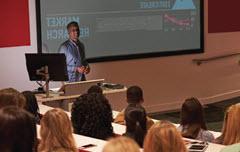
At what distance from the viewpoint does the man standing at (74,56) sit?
23.8 feet

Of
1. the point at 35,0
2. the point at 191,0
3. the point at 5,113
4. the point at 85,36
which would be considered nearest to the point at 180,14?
the point at 191,0

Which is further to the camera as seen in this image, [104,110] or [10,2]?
[10,2]

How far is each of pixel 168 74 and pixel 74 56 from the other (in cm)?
240

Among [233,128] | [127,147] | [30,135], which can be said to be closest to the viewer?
[127,147]

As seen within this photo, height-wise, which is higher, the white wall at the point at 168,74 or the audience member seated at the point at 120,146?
the audience member seated at the point at 120,146

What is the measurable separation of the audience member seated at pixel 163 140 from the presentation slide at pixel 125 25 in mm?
4959

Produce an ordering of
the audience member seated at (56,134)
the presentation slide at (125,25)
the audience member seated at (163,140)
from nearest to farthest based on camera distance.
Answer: the audience member seated at (163,140) → the audience member seated at (56,134) → the presentation slide at (125,25)

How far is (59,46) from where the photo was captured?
779 centimetres

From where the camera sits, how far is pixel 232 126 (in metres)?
4.02

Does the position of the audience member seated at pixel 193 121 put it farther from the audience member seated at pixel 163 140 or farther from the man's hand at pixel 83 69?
the man's hand at pixel 83 69

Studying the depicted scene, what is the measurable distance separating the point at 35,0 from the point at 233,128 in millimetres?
4309

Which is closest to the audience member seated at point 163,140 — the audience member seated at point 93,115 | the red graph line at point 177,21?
the audience member seated at point 93,115

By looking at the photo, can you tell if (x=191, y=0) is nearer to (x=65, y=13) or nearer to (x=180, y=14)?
(x=180, y=14)

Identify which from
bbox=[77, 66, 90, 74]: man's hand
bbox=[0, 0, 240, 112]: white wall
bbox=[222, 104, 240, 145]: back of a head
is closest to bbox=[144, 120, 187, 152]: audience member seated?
bbox=[222, 104, 240, 145]: back of a head
